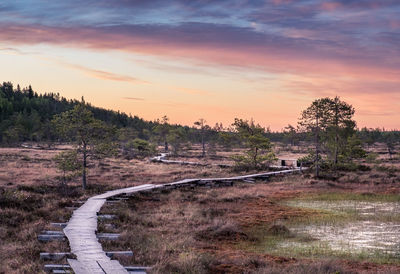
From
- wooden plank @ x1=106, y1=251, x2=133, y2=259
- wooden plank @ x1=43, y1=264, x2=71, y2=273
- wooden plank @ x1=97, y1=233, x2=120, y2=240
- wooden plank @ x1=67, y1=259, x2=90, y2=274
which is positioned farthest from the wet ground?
wooden plank @ x1=43, y1=264, x2=71, y2=273

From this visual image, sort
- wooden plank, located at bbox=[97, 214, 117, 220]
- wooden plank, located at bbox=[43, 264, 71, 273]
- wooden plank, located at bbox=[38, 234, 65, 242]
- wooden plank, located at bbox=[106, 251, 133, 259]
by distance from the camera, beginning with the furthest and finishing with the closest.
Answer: wooden plank, located at bbox=[97, 214, 117, 220]
wooden plank, located at bbox=[38, 234, 65, 242]
wooden plank, located at bbox=[106, 251, 133, 259]
wooden plank, located at bbox=[43, 264, 71, 273]

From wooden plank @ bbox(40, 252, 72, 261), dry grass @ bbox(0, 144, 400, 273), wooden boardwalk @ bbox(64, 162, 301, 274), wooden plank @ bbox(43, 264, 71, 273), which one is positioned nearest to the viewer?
wooden boardwalk @ bbox(64, 162, 301, 274)

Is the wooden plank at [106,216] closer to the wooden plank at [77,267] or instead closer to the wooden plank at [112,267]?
the wooden plank at [77,267]

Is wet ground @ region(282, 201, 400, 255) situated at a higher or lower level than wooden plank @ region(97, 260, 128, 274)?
lower

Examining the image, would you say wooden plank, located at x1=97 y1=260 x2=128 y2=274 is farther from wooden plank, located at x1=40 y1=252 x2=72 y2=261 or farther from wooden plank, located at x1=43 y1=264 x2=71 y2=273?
wooden plank, located at x1=40 y1=252 x2=72 y2=261

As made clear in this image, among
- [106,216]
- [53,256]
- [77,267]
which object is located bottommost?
[106,216]

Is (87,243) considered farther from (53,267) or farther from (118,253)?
(53,267)

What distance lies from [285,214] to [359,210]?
5127 mm

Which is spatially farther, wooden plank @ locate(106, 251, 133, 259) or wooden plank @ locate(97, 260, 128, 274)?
wooden plank @ locate(106, 251, 133, 259)

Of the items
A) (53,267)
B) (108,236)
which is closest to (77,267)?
(53,267)

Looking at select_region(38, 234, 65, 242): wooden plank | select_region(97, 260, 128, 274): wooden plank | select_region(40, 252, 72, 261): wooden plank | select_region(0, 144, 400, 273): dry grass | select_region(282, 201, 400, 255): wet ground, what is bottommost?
select_region(282, 201, 400, 255): wet ground

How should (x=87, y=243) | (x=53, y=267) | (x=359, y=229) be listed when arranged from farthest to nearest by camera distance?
(x=359, y=229), (x=87, y=243), (x=53, y=267)

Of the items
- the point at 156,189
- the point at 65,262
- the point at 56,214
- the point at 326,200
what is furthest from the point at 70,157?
the point at 65,262

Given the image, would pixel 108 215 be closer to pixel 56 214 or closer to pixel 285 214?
pixel 56 214
